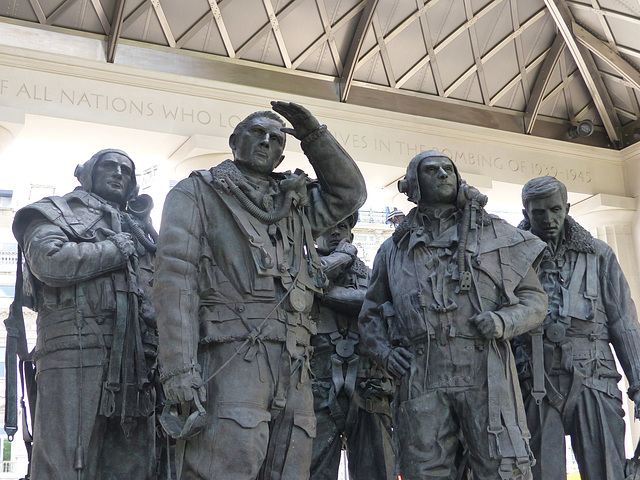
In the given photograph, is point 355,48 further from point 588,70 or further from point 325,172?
point 325,172

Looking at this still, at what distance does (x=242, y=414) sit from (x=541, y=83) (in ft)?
37.3

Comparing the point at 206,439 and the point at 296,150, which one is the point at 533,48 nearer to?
the point at 296,150

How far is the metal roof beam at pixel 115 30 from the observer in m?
11.0

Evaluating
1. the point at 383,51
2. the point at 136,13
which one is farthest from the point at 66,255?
the point at 383,51

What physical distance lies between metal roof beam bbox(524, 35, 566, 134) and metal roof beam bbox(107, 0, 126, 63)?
6.45m

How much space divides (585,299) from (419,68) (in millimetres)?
7970

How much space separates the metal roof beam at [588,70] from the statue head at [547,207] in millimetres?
8214

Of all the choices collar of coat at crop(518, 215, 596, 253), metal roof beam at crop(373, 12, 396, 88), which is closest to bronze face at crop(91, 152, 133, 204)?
collar of coat at crop(518, 215, 596, 253)

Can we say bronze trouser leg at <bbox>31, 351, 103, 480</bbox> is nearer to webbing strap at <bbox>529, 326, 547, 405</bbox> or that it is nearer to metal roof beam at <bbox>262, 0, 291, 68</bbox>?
webbing strap at <bbox>529, 326, 547, 405</bbox>

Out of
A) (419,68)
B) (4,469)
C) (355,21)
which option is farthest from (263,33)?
(4,469)

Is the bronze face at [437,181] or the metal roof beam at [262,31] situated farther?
the metal roof beam at [262,31]

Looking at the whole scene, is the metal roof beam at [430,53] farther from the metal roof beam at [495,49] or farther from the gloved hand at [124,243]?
the gloved hand at [124,243]

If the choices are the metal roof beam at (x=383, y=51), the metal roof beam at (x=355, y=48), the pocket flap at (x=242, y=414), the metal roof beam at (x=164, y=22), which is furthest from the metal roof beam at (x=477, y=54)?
the pocket flap at (x=242, y=414)

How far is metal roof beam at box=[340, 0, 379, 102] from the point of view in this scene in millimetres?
12457
